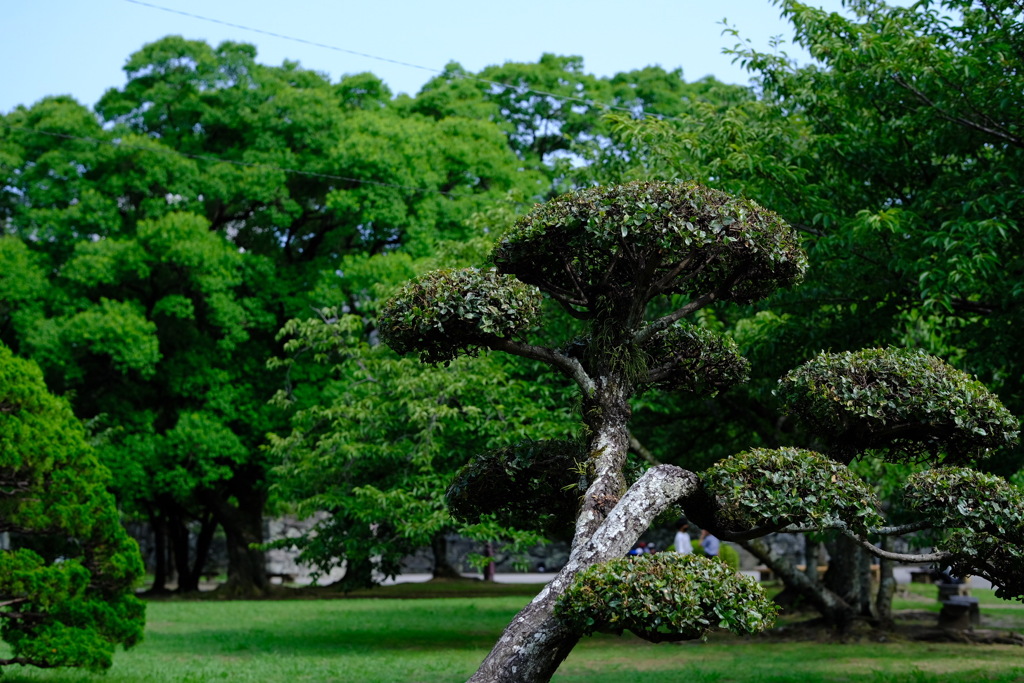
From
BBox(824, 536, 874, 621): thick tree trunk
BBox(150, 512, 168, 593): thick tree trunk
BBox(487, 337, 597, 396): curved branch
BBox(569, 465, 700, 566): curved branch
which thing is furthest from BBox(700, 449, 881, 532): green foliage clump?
BBox(150, 512, 168, 593): thick tree trunk

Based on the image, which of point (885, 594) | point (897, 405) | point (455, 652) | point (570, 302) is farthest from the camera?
point (885, 594)

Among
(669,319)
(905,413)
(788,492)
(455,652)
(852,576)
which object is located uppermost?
(669,319)

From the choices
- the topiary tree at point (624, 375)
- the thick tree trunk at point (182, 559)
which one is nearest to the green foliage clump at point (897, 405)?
the topiary tree at point (624, 375)

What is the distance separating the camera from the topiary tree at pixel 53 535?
9.34m

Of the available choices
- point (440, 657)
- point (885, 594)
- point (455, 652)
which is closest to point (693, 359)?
point (440, 657)

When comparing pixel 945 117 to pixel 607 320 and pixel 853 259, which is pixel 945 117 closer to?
pixel 853 259

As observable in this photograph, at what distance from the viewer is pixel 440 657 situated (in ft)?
42.3

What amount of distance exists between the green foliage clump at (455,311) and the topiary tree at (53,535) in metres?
4.64

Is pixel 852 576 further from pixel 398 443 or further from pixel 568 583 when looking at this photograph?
pixel 568 583

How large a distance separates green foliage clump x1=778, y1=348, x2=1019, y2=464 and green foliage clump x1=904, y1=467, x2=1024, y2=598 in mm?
412

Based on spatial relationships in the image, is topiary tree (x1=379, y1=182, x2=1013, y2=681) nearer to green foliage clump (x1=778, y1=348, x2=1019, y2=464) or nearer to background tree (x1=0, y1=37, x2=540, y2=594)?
green foliage clump (x1=778, y1=348, x2=1019, y2=464)

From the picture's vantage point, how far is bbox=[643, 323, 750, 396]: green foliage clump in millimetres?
6969

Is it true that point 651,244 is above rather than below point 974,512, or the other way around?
above

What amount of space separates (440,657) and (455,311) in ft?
25.7
